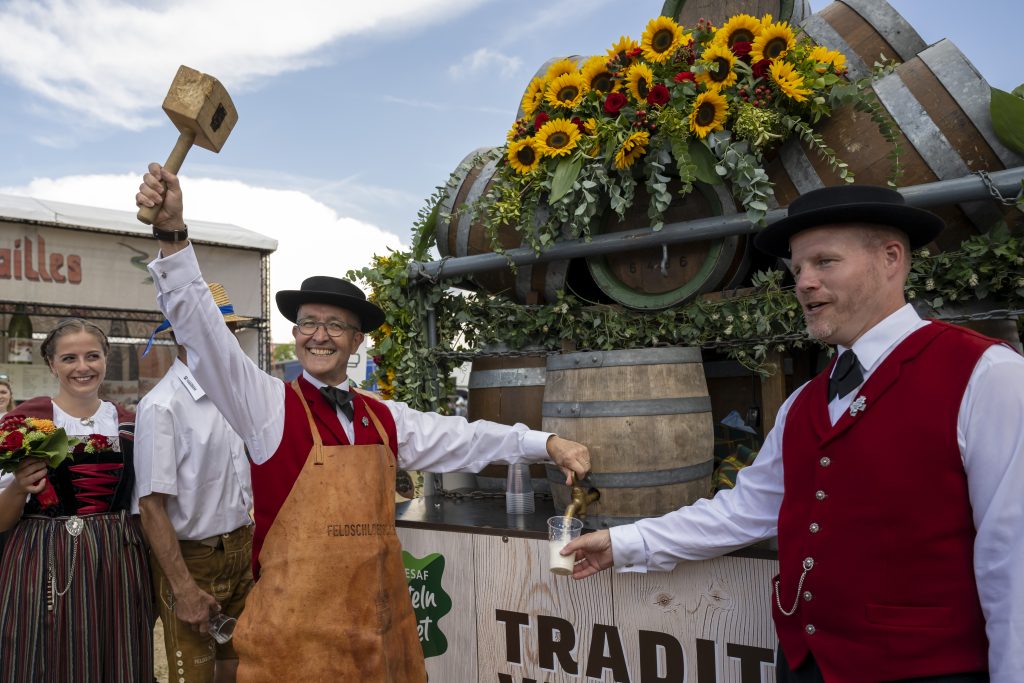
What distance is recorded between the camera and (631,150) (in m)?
2.46

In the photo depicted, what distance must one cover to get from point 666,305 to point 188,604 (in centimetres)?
207

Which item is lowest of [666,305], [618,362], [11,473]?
[11,473]

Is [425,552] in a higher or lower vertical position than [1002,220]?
lower

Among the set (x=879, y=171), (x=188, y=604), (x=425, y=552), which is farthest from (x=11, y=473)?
(x=879, y=171)

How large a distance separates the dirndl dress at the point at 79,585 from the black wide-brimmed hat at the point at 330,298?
1.13 meters

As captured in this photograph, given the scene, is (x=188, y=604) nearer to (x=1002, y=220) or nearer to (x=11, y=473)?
(x=11, y=473)

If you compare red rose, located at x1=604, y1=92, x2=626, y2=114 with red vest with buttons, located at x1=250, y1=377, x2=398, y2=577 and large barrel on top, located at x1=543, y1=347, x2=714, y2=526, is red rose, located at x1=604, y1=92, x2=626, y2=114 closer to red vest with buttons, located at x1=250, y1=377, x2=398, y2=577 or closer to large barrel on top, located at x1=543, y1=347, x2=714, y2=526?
large barrel on top, located at x1=543, y1=347, x2=714, y2=526

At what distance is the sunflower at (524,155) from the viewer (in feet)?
8.76

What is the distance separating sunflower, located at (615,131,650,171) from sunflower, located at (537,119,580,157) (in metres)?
0.18

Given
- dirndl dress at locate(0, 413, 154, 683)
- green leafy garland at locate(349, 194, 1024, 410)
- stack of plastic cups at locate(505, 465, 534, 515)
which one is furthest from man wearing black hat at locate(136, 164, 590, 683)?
dirndl dress at locate(0, 413, 154, 683)

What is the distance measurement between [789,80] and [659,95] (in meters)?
0.41

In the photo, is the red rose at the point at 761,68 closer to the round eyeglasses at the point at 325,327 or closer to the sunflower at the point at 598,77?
the sunflower at the point at 598,77

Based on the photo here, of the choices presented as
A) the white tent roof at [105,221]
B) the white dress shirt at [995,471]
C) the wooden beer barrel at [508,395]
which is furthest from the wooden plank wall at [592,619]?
the white tent roof at [105,221]

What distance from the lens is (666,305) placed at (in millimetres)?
2600
